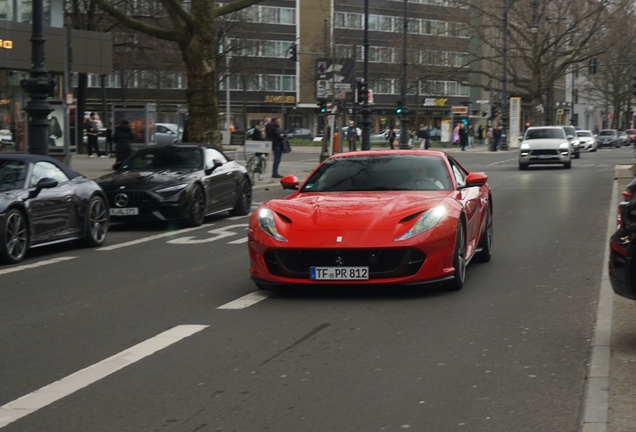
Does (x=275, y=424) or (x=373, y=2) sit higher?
(x=373, y=2)

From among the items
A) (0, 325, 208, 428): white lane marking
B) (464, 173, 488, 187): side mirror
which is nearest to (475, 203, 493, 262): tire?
(464, 173, 488, 187): side mirror

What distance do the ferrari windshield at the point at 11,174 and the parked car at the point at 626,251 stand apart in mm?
8100

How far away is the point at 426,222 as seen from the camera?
30.6 feet

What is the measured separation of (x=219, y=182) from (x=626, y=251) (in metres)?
12.0

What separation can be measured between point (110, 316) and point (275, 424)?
3.65 metres

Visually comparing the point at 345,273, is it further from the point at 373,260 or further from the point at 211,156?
the point at 211,156

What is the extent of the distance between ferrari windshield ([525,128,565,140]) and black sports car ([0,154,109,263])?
29.4m

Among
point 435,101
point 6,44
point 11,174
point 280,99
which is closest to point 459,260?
point 11,174

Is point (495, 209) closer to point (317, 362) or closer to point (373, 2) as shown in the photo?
point (317, 362)

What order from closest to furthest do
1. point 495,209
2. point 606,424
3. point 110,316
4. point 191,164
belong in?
point 606,424 < point 110,316 < point 191,164 < point 495,209

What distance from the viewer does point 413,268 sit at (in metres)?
9.19

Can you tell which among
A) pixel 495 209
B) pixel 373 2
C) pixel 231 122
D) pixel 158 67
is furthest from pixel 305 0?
pixel 495 209

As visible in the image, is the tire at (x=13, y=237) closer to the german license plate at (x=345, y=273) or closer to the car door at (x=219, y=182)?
the german license plate at (x=345, y=273)

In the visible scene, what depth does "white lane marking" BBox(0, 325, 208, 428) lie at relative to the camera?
5.65 m
